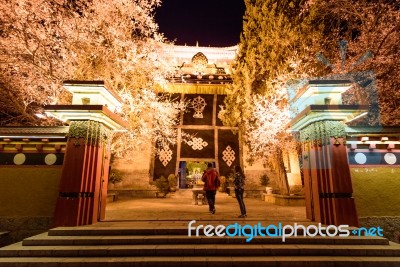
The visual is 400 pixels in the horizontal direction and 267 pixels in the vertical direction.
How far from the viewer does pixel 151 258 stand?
4.84 m

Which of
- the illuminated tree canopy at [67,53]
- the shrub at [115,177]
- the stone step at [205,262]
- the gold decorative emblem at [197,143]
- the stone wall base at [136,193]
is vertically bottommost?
the stone step at [205,262]

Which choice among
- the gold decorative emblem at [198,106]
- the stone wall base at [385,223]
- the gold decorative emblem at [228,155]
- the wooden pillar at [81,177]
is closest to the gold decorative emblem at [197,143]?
the gold decorative emblem at [228,155]

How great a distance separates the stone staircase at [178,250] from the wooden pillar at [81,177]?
2.04 feet

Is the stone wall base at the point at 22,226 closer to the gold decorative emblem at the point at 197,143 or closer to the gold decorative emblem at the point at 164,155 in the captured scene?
the gold decorative emblem at the point at 164,155

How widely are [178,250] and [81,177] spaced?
3.31 metres

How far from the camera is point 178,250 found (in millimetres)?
5051

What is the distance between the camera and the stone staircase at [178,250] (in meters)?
4.66

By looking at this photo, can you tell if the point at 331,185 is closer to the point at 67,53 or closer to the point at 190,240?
the point at 190,240

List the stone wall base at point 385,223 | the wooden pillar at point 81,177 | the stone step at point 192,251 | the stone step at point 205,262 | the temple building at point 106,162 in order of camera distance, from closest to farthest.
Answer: the stone step at point 205,262, the stone step at point 192,251, the wooden pillar at point 81,177, the temple building at point 106,162, the stone wall base at point 385,223

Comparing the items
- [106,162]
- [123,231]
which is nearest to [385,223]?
[123,231]

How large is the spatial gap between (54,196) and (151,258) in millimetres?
3925

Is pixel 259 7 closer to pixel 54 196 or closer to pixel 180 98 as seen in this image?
pixel 180 98

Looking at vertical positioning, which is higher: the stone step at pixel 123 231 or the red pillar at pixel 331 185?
the red pillar at pixel 331 185

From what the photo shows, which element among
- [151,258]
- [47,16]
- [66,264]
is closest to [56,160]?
[66,264]
